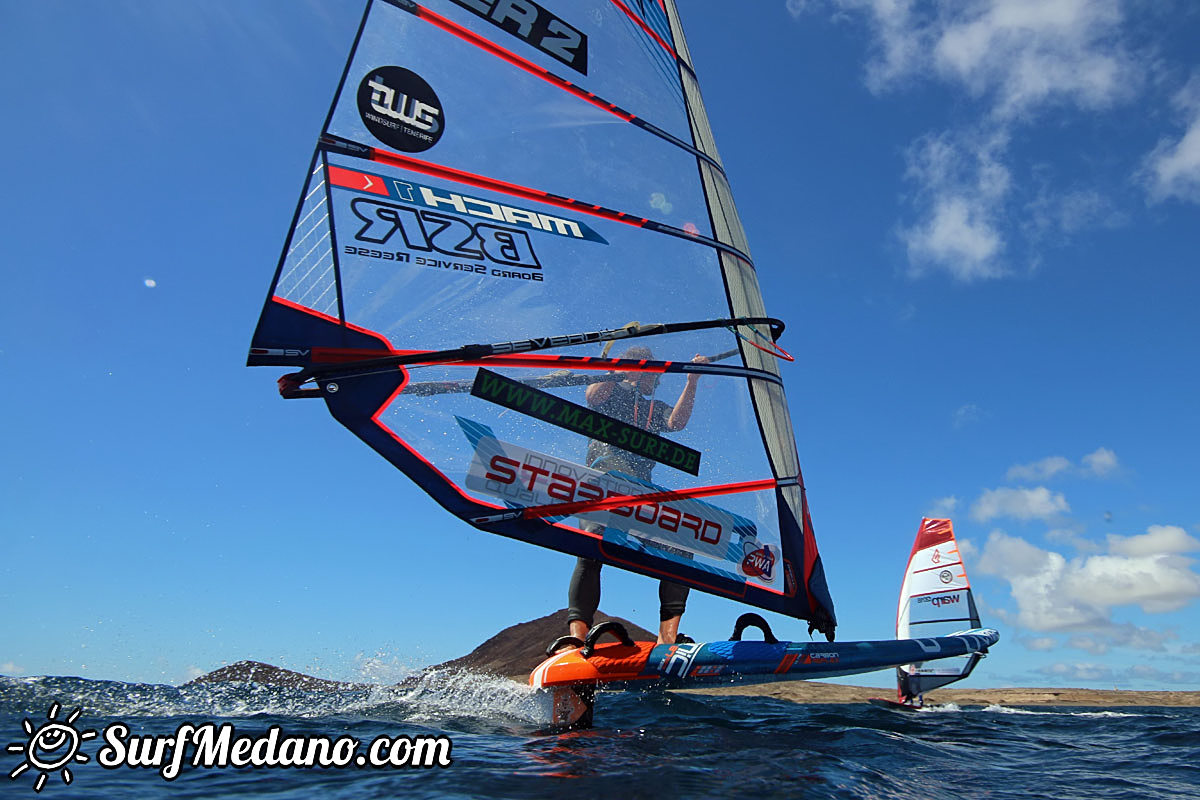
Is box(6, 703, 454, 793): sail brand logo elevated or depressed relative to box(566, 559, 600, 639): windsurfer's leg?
depressed

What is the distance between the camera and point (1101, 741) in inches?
218

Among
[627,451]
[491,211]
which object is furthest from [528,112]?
[627,451]

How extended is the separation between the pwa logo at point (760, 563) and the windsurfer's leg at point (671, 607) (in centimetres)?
52

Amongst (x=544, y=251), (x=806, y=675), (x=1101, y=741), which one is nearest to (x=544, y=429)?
(x=544, y=251)

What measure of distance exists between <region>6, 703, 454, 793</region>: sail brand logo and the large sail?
146 cm

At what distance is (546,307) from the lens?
505 cm

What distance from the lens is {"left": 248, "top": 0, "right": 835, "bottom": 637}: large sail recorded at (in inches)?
179

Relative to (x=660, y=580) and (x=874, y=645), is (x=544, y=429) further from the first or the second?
(x=874, y=645)

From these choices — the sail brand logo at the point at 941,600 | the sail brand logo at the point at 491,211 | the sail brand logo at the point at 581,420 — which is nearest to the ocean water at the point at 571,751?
the sail brand logo at the point at 941,600

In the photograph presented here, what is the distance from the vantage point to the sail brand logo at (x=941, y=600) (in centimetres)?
758

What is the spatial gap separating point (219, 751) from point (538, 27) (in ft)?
18.9

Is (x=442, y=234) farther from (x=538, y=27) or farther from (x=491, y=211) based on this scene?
(x=538, y=27)

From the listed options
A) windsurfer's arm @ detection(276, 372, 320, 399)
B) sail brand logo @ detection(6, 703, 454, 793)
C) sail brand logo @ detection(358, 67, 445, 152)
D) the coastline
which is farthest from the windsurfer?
the coastline

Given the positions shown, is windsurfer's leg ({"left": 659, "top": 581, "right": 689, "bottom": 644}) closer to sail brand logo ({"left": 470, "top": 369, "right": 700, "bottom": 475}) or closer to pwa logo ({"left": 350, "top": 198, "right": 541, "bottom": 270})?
sail brand logo ({"left": 470, "top": 369, "right": 700, "bottom": 475})
